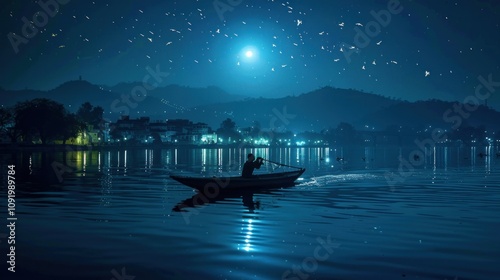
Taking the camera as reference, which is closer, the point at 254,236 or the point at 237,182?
the point at 254,236

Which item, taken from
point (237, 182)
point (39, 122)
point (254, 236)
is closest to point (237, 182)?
point (237, 182)

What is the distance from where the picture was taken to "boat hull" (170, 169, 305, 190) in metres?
28.8

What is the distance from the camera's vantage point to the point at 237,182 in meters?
30.5

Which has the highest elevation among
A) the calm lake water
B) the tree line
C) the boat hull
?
the tree line

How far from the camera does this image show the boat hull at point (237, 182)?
2878cm

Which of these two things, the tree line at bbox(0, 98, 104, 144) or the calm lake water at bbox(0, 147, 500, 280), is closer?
the calm lake water at bbox(0, 147, 500, 280)

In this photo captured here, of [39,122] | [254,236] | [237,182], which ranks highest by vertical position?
[39,122]

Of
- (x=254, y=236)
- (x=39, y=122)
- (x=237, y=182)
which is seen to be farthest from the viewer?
(x=39, y=122)

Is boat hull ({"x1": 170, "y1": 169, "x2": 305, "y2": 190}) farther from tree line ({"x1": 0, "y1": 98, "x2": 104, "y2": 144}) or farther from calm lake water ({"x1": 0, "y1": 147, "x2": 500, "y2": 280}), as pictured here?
tree line ({"x1": 0, "y1": 98, "x2": 104, "y2": 144})

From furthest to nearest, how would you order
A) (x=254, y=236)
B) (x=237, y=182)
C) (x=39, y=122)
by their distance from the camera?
(x=39, y=122), (x=237, y=182), (x=254, y=236)

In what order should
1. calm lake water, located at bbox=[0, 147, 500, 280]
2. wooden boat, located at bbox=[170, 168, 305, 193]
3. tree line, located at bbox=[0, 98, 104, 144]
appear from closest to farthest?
calm lake water, located at bbox=[0, 147, 500, 280]
wooden boat, located at bbox=[170, 168, 305, 193]
tree line, located at bbox=[0, 98, 104, 144]

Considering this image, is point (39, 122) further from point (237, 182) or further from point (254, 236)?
point (254, 236)

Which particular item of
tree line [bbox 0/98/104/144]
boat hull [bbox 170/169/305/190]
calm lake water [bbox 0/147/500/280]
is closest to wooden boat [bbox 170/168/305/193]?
boat hull [bbox 170/169/305/190]

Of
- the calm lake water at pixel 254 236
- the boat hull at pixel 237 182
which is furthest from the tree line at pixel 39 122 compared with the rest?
the calm lake water at pixel 254 236
